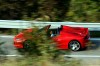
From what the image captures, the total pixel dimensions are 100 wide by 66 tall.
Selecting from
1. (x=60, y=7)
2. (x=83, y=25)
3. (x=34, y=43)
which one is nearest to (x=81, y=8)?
(x=60, y=7)

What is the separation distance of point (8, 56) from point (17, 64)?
1.05 meters

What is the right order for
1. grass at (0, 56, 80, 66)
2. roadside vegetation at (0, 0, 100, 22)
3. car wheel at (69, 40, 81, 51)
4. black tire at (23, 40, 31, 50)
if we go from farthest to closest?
roadside vegetation at (0, 0, 100, 22) → car wheel at (69, 40, 81, 51) → black tire at (23, 40, 31, 50) → grass at (0, 56, 80, 66)

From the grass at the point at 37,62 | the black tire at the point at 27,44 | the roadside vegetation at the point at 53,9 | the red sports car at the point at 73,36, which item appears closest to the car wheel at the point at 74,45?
the red sports car at the point at 73,36

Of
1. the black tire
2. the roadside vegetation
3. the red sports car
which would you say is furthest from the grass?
the roadside vegetation

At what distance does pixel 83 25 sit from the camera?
1338 cm

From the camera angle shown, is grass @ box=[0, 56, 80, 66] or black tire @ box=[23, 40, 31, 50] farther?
black tire @ box=[23, 40, 31, 50]

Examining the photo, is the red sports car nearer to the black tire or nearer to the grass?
the black tire

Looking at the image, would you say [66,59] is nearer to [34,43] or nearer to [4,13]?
[34,43]

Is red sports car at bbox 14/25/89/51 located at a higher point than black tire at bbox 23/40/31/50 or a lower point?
lower

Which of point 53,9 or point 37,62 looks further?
point 53,9

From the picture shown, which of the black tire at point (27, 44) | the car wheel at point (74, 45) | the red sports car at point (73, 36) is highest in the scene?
the black tire at point (27, 44)

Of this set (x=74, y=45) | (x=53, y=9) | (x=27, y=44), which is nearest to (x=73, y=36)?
(x=74, y=45)

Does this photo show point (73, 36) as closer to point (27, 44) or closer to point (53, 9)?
point (53, 9)

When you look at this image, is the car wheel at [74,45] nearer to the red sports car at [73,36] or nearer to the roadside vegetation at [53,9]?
the red sports car at [73,36]
